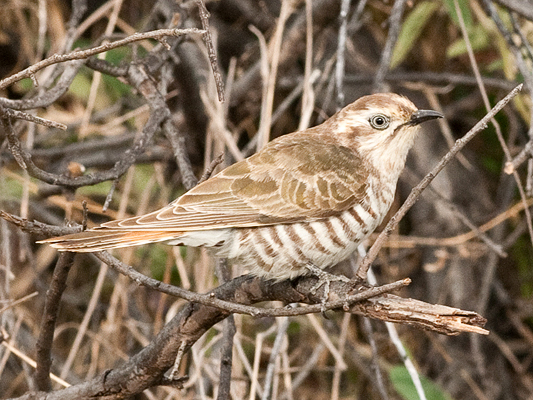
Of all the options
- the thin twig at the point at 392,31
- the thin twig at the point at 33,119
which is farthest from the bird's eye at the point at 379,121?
the thin twig at the point at 33,119

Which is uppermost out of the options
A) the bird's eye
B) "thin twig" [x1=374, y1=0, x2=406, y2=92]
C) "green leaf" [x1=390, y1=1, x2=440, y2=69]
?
"green leaf" [x1=390, y1=1, x2=440, y2=69]

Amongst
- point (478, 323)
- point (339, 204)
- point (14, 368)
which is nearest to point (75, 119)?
point (14, 368)

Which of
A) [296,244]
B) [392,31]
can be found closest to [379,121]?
[392,31]

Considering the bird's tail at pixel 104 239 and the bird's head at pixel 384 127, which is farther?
the bird's head at pixel 384 127

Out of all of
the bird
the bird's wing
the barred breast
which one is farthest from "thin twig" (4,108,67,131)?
the barred breast

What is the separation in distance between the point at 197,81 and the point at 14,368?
2.12m

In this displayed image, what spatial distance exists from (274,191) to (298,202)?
110mm

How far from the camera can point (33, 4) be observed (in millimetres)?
4789

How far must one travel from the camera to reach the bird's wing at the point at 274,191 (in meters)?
2.73

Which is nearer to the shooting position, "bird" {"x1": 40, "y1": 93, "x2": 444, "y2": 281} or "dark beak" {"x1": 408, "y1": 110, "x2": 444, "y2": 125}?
"bird" {"x1": 40, "y1": 93, "x2": 444, "y2": 281}

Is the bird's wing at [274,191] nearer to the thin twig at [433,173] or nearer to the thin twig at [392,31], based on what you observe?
the thin twig at [392,31]

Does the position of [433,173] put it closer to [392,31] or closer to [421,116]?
[421,116]

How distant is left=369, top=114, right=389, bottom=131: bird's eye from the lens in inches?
124

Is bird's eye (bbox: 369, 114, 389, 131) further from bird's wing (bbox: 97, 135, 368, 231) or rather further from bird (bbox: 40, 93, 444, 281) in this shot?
bird's wing (bbox: 97, 135, 368, 231)
